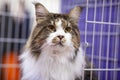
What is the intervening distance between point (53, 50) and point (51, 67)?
0.10m

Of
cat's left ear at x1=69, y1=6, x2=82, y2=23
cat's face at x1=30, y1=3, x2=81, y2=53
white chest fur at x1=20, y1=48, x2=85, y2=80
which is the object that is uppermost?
cat's left ear at x1=69, y1=6, x2=82, y2=23

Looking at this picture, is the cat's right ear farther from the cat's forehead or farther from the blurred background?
the blurred background

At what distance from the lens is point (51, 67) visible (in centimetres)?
140

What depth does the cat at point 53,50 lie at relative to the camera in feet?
4.40

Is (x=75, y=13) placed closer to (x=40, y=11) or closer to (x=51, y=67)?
(x=40, y=11)

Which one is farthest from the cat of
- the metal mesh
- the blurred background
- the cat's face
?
the blurred background

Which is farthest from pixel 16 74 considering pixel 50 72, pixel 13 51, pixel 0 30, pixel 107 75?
pixel 50 72

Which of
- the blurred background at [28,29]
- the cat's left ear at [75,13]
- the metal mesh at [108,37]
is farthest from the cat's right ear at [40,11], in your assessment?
the blurred background at [28,29]

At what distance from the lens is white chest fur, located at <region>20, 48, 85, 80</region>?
1391mm

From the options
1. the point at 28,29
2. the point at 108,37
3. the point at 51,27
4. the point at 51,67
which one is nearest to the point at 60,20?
the point at 51,27

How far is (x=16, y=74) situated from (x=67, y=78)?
3.87 feet

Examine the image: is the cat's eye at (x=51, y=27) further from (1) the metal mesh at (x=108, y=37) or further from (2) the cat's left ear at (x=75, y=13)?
(1) the metal mesh at (x=108, y=37)

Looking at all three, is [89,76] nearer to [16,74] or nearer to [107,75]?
[107,75]

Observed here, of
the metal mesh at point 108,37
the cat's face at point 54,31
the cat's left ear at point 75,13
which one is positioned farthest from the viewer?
the metal mesh at point 108,37
